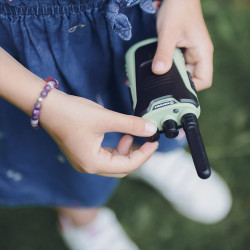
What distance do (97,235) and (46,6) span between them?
877 mm

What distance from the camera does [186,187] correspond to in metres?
1.33

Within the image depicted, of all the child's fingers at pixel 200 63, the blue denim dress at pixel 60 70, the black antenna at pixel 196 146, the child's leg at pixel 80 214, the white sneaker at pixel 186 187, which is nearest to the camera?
the black antenna at pixel 196 146

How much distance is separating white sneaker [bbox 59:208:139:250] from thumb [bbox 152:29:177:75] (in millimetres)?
748

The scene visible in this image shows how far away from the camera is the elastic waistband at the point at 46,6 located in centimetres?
65

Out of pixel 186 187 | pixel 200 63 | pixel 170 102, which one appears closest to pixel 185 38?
pixel 200 63

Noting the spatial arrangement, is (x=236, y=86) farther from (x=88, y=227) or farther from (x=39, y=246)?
(x=39, y=246)

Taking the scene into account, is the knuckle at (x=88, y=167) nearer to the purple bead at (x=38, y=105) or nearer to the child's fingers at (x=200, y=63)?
the purple bead at (x=38, y=105)

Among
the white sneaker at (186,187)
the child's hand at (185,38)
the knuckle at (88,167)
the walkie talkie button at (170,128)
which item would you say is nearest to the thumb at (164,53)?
the child's hand at (185,38)

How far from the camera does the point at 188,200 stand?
4.29 feet

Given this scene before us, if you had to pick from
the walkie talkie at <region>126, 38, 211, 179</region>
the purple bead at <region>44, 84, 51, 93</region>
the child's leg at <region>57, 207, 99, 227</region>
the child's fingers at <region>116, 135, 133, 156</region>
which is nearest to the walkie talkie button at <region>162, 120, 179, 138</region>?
the walkie talkie at <region>126, 38, 211, 179</region>

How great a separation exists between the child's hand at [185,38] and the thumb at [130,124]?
12 cm

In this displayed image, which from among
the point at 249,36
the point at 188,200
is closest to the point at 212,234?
the point at 188,200

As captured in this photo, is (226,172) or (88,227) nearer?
(88,227)

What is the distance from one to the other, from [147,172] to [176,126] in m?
0.72
